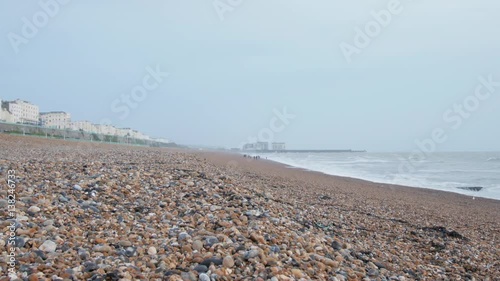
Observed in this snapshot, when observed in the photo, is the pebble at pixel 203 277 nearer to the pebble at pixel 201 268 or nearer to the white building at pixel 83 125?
the pebble at pixel 201 268

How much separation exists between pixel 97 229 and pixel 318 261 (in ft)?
8.97

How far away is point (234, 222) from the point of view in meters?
4.97

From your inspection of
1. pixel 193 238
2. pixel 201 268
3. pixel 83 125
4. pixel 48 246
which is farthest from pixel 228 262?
pixel 83 125

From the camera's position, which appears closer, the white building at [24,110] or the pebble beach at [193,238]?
the pebble beach at [193,238]


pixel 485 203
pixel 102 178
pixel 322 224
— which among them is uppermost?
pixel 102 178

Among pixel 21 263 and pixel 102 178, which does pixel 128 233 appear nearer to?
pixel 21 263

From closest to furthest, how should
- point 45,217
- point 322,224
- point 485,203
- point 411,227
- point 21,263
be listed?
point 21,263 < point 45,217 < point 322,224 < point 411,227 < point 485,203

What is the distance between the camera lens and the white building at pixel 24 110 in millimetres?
71500

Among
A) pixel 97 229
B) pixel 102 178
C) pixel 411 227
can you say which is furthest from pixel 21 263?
pixel 411 227

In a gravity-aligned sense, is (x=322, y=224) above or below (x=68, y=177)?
below

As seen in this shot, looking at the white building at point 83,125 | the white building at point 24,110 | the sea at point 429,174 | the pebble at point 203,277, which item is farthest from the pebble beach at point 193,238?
the white building at point 83,125

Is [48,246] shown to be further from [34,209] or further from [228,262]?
[228,262]

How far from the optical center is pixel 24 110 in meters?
78.6

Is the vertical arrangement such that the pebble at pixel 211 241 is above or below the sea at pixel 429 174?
above
